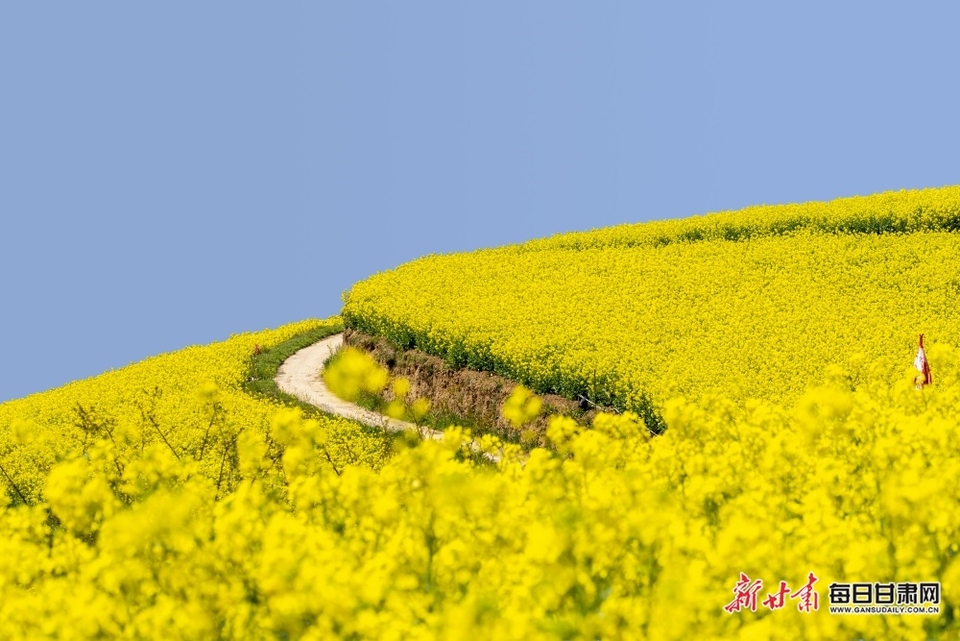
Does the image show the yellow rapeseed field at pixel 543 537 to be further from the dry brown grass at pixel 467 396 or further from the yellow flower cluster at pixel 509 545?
the dry brown grass at pixel 467 396

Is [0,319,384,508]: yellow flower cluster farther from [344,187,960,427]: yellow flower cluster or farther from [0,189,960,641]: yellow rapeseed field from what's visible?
[0,189,960,641]: yellow rapeseed field

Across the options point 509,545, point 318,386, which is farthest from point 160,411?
point 509,545

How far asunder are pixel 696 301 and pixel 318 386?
1090 cm

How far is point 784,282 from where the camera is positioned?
27.6 m

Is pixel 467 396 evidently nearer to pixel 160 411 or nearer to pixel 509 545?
pixel 160 411

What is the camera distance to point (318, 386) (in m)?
31.0

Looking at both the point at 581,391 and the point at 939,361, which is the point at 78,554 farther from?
the point at 581,391

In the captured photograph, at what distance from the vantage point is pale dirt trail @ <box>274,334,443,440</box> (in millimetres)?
26250

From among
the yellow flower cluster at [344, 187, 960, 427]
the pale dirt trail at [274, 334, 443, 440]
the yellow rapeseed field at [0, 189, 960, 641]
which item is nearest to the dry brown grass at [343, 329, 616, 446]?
the yellow flower cluster at [344, 187, 960, 427]

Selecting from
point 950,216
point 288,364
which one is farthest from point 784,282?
point 288,364

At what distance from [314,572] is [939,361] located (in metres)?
8.59

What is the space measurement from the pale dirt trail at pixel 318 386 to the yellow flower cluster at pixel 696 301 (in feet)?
6.66

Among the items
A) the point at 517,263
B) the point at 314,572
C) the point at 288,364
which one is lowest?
the point at 288,364

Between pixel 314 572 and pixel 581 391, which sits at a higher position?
pixel 314 572
